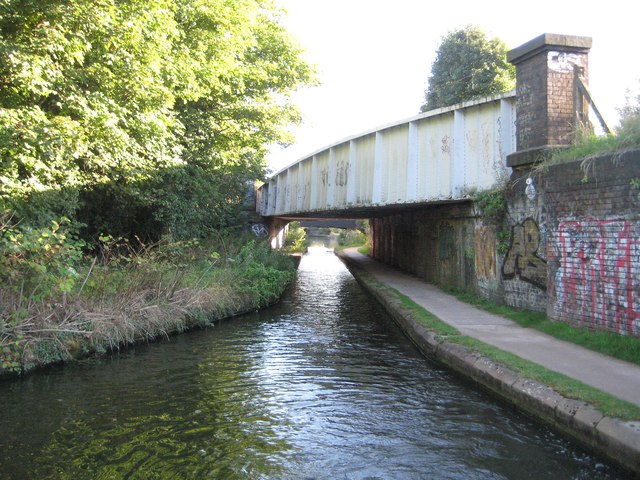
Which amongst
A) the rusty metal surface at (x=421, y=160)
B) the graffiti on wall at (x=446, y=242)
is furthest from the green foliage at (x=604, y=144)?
the graffiti on wall at (x=446, y=242)

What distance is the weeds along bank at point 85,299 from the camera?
7.25m

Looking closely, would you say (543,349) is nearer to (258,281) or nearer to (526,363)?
(526,363)

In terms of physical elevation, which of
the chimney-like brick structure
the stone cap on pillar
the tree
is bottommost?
the chimney-like brick structure

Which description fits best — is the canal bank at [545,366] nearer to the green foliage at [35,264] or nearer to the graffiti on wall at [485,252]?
the graffiti on wall at [485,252]

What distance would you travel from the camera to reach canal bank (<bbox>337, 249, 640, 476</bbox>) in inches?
179

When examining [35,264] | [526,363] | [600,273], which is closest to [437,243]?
[600,273]

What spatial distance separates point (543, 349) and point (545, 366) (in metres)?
1.06

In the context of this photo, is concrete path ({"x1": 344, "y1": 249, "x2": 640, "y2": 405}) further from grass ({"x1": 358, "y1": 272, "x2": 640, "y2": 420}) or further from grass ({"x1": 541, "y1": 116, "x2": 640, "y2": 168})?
grass ({"x1": 541, "y1": 116, "x2": 640, "y2": 168})

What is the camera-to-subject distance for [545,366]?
251 inches

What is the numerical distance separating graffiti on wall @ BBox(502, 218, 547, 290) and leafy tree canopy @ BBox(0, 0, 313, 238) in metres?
7.44

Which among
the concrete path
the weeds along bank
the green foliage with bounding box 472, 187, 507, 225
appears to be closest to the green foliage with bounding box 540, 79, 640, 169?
the green foliage with bounding box 472, 187, 507, 225

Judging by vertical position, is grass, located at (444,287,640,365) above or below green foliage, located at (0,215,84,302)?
below

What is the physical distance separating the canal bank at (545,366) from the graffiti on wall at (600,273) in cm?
68

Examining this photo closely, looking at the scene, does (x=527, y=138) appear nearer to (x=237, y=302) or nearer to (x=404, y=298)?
(x=404, y=298)
